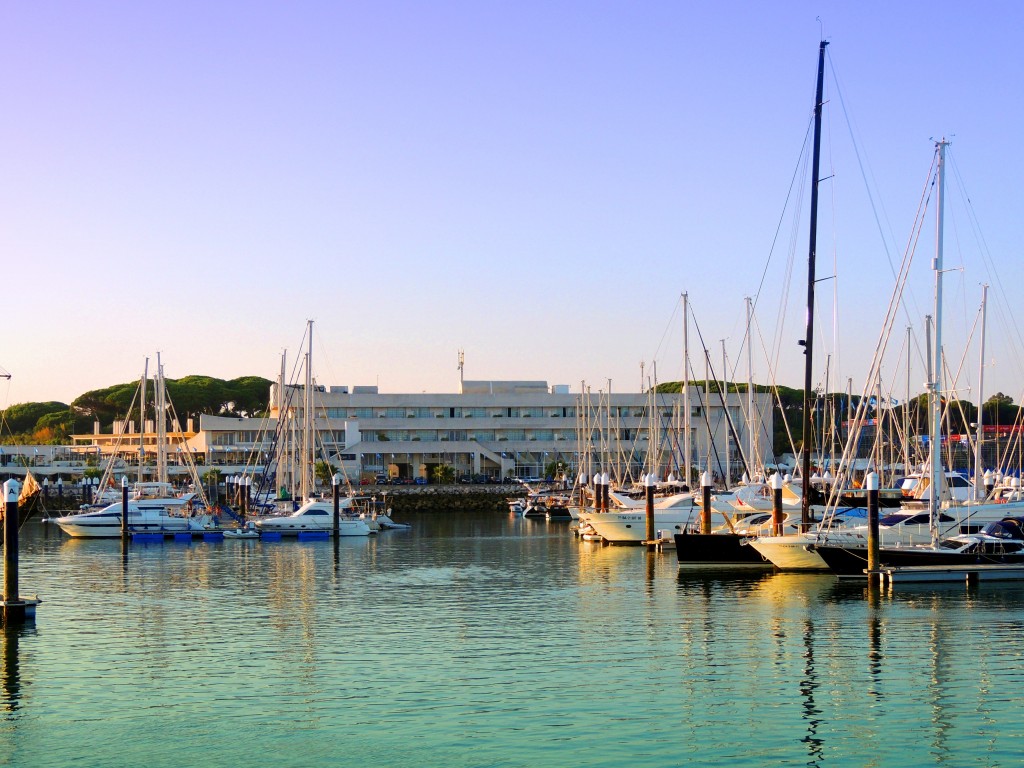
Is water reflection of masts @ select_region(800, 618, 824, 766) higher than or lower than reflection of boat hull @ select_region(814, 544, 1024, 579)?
lower

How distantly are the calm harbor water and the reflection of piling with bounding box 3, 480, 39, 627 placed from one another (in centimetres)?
75

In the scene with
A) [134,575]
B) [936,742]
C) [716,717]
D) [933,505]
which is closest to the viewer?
[936,742]

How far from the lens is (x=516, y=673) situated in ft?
84.0

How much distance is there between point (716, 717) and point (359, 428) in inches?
4584

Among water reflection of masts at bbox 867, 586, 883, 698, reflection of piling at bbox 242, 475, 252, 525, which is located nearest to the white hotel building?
reflection of piling at bbox 242, 475, 252, 525

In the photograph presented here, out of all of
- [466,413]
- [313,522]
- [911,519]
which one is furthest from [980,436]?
[466,413]

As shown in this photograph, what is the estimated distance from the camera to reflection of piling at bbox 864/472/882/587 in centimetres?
3866

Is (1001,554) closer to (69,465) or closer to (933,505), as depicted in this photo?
(933,505)

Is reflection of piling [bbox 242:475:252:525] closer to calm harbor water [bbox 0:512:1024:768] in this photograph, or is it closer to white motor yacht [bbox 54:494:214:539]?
white motor yacht [bbox 54:494:214:539]

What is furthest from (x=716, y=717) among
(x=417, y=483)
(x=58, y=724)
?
(x=417, y=483)

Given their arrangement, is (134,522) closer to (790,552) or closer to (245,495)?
(245,495)

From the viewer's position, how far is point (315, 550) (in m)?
62.9

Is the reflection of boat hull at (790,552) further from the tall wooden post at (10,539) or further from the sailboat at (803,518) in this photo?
the tall wooden post at (10,539)

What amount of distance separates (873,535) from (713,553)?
882cm
